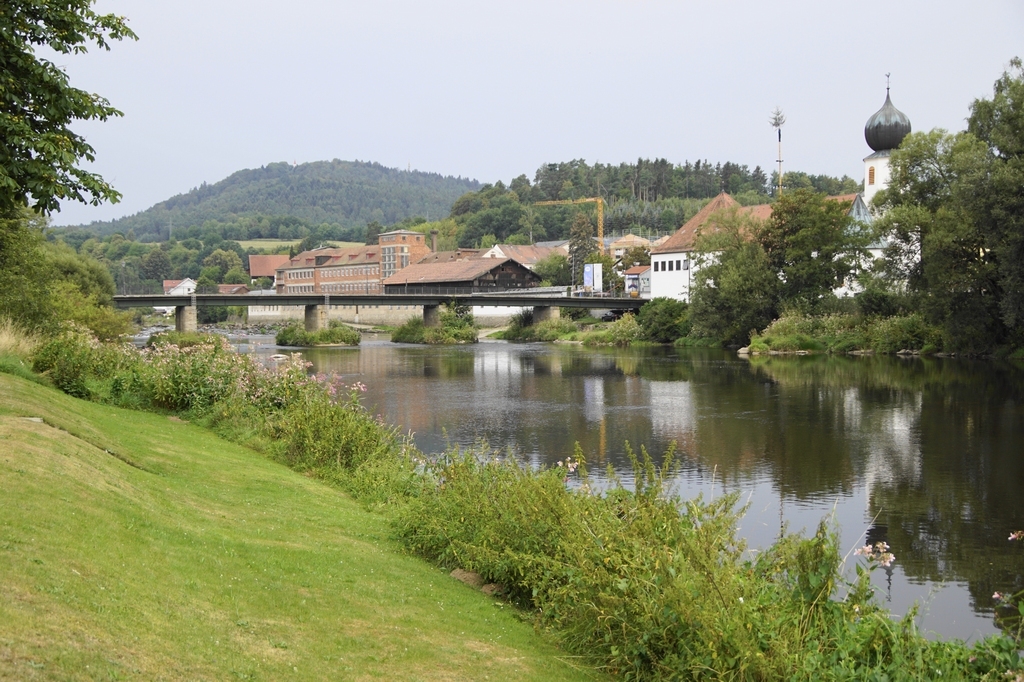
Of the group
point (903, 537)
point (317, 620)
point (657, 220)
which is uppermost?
point (657, 220)

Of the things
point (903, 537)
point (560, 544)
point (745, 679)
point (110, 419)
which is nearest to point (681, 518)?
point (560, 544)

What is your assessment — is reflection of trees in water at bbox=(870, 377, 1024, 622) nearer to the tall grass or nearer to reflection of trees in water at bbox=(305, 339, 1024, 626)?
reflection of trees in water at bbox=(305, 339, 1024, 626)

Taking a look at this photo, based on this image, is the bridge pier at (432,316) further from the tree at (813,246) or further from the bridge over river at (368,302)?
the tree at (813,246)

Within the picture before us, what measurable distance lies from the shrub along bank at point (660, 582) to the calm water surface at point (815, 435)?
105 inches

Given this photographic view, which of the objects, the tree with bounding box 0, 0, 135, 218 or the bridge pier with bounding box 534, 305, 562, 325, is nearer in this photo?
the tree with bounding box 0, 0, 135, 218

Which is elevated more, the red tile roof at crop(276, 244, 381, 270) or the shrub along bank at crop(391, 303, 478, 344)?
the red tile roof at crop(276, 244, 381, 270)

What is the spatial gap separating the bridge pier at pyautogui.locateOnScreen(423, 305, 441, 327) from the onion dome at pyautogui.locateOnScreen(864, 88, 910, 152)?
121ft

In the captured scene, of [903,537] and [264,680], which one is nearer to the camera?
[264,680]

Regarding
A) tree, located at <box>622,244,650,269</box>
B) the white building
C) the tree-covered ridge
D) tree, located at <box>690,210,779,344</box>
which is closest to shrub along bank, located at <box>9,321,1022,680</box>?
tree, located at <box>690,210,779,344</box>

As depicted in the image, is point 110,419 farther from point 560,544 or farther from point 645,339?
point 645,339

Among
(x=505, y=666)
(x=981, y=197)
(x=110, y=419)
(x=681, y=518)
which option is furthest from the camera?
(x=981, y=197)

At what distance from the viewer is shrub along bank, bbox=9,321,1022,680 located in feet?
22.7

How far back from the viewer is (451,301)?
81.8 meters

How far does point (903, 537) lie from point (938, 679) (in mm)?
8089
